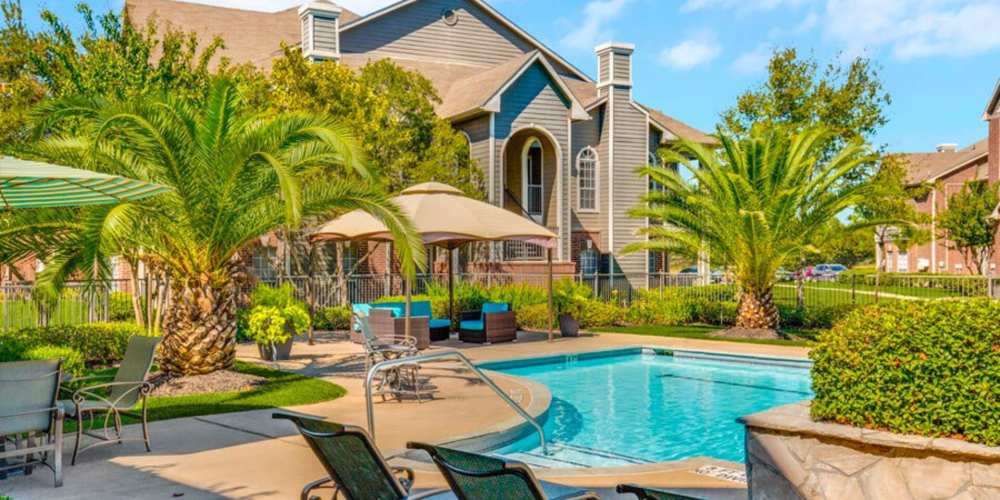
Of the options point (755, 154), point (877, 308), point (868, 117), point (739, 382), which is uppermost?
point (868, 117)

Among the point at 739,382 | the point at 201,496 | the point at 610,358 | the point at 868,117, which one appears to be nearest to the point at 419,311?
the point at 610,358

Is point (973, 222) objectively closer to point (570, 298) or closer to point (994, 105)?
point (994, 105)

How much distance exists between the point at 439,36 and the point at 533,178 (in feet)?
21.3

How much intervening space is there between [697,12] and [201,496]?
64.2 feet

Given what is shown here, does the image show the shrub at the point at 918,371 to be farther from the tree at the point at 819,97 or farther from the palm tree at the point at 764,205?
the tree at the point at 819,97

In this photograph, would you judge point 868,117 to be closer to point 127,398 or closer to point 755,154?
point 755,154

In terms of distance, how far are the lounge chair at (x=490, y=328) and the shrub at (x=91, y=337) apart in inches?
277

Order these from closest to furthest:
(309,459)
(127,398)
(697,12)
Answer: (309,459)
(127,398)
(697,12)

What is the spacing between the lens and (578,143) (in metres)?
31.8

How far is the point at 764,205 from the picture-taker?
2100 centimetres

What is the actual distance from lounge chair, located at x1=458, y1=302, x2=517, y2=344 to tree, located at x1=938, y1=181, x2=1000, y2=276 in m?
32.6

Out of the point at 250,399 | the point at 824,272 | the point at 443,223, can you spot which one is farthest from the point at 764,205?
the point at 824,272

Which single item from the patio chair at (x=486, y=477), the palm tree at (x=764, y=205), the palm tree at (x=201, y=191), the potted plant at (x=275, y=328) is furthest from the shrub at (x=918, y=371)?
the palm tree at (x=764, y=205)

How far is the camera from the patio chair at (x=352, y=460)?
16.7 ft
